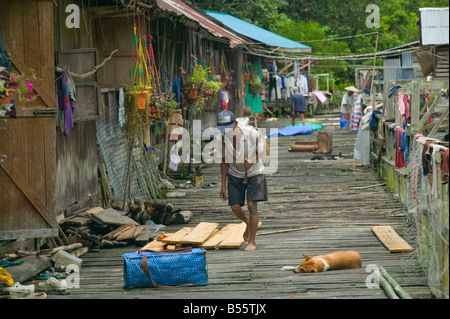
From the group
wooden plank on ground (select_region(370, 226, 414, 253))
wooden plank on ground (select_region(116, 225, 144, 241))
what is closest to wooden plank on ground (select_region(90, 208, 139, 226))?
wooden plank on ground (select_region(116, 225, 144, 241))

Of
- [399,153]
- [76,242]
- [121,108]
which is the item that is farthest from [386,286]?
[121,108]

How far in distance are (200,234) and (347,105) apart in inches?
757

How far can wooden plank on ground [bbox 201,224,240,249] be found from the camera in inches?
374

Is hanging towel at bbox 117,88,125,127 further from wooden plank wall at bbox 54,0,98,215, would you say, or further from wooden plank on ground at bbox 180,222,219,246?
wooden plank on ground at bbox 180,222,219,246

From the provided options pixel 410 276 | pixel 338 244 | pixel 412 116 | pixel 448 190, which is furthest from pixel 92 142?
pixel 448 190

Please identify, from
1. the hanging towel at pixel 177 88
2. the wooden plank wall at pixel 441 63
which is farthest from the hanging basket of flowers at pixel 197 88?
the wooden plank wall at pixel 441 63

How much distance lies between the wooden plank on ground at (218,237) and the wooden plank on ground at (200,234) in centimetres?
7

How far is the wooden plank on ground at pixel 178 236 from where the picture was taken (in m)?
9.45

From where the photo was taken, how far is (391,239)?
9.33 meters

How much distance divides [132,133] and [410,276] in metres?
5.86

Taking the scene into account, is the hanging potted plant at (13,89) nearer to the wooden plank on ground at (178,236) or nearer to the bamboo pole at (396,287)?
the wooden plank on ground at (178,236)

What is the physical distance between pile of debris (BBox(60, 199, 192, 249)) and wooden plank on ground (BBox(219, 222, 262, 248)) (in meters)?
1.13

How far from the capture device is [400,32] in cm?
5062

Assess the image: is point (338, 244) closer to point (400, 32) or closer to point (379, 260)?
point (379, 260)
